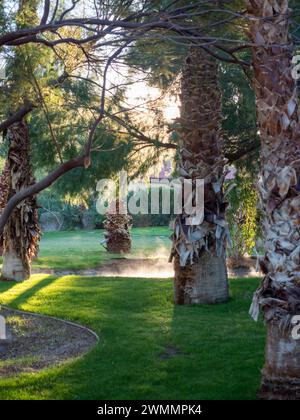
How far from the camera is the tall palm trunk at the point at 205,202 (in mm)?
9266

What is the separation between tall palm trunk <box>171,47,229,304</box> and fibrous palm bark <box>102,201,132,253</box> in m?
10.0

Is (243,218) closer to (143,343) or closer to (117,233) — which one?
(117,233)

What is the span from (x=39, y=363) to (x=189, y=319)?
2.37m

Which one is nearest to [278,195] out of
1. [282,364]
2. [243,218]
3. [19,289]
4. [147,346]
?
[282,364]

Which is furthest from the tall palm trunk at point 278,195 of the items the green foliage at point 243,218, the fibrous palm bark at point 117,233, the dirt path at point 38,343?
the fibrous palm bark at point 117,233

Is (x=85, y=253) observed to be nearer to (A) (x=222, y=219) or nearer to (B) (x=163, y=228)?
(A) (x=222, y=219)

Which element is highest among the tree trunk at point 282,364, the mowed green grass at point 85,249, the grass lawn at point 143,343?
the tree trunk at point 282,364

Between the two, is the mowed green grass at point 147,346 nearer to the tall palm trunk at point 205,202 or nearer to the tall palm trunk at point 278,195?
the tall palm trunk at point 205,202

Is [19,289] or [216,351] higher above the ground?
[216,351]

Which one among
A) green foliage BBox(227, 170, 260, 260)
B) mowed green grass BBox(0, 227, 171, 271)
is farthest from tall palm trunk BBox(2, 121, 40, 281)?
green foliage BBox(227, 170, 260, 260)

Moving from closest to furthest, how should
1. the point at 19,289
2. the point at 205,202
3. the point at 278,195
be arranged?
1. the point at 278,195
2. the point at 205,202
3. the point at 19,289

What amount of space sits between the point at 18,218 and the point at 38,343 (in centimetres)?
483

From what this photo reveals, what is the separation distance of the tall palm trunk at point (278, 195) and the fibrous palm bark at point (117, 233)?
14.5m

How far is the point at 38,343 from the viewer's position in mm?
7867
